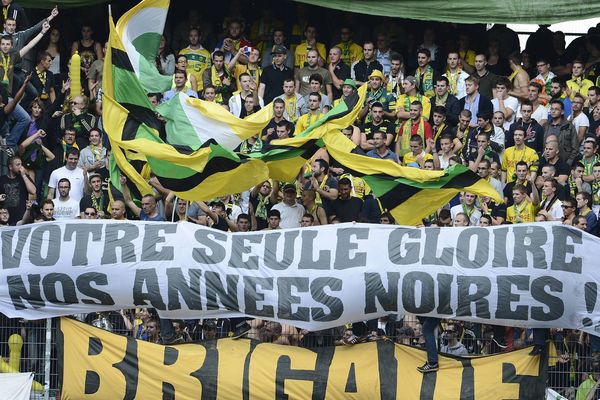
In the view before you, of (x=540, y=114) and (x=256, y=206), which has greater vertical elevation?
(x=540, y=114)

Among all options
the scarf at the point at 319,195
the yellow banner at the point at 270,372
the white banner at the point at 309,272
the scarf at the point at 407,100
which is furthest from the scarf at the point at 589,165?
the yellow banner at the point at 270,372

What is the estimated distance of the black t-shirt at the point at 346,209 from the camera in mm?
24141

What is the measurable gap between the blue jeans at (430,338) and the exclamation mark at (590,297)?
172 cm

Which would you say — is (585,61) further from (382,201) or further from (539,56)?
(382,201)

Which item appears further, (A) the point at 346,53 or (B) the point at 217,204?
(A) the point at 346,53

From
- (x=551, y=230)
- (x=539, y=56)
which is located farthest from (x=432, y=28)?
(x=551, y=230)

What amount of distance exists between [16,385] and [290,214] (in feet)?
16.6

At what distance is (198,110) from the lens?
74.9 ft

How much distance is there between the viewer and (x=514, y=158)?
25.6 metres

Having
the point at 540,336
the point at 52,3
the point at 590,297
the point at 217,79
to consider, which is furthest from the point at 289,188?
the point at 52,3

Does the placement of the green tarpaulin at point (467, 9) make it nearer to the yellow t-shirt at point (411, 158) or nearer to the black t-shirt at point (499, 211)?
the yellow t-shirt at point (411, 158)

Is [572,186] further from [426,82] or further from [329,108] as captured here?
[329,108]

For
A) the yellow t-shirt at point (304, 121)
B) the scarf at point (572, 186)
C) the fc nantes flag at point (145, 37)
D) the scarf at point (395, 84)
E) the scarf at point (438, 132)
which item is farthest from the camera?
the scarf at point (395, 84)

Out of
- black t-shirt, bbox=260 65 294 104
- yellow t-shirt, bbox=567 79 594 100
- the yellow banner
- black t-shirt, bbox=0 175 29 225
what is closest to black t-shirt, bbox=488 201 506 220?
yellow t-shirt, bbox=567 79 594 100
